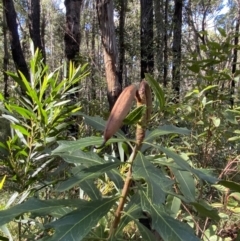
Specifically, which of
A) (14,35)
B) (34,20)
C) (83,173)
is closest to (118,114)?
(83,173)

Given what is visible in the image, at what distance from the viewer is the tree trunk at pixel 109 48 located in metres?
2.51

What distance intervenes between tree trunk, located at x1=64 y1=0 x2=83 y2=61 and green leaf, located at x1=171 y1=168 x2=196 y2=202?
14.3ft

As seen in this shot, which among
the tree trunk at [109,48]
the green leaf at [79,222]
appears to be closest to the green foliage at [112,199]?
the green leaf at [79,222]

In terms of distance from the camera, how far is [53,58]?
1122 inches

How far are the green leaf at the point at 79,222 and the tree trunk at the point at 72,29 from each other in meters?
4.40

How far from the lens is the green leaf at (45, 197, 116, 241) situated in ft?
2.24

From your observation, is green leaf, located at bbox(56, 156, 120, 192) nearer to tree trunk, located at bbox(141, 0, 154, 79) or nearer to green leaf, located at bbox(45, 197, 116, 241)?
green leaf, located at bbox(45, 197, 116, 241)

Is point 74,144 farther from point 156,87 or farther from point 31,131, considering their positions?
point 31,131

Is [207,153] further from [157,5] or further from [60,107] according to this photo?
[157,5]

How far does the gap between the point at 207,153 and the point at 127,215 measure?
1068 millimetres

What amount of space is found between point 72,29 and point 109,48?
109 inches

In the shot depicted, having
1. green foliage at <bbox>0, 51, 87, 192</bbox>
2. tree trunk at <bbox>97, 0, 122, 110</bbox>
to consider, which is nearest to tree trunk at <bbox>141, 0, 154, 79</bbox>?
tree trunk at <bbox>97, 0, 122, 110</bbox>

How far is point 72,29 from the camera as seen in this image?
518 cm

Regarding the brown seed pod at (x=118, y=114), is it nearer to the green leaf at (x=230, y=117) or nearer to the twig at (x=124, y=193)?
the twig at (x=124, y=193)
